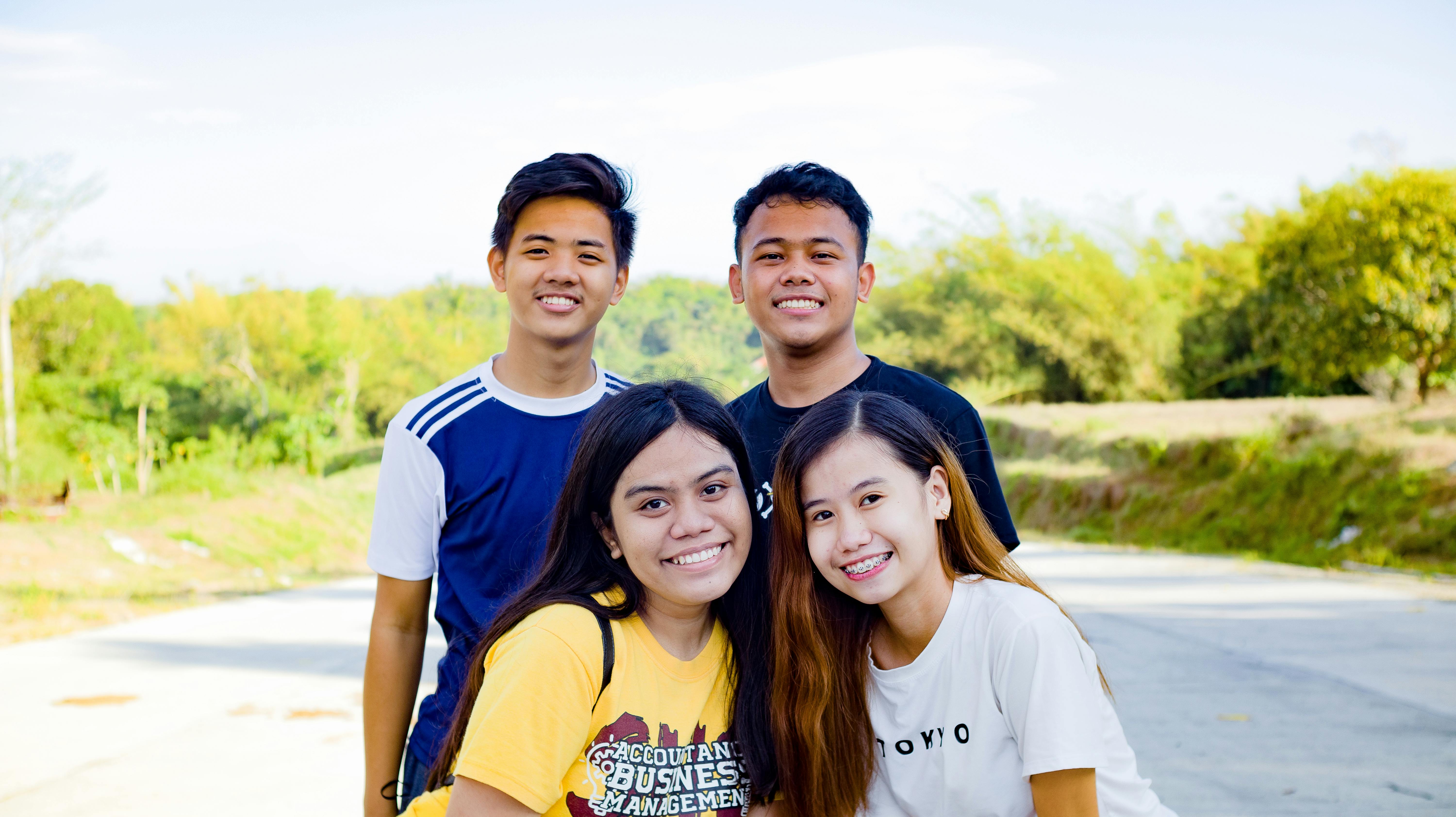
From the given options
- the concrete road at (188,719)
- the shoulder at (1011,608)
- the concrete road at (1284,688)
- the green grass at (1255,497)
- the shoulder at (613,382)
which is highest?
the shoulder at (613,382)

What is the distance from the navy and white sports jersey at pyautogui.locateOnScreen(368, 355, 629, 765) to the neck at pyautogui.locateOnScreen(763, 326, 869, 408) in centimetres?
44

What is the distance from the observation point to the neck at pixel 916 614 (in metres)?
1.92

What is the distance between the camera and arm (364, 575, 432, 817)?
217 centimetres

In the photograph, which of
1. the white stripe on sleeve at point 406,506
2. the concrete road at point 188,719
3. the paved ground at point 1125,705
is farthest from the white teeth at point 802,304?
the concrete road at point 188,719

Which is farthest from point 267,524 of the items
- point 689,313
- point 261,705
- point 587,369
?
point 689,313

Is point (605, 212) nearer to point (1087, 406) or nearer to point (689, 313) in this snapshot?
point (1087, 406)

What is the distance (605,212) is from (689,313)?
28.4m

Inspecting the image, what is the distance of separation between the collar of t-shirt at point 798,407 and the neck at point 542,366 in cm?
42

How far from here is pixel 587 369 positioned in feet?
7.81

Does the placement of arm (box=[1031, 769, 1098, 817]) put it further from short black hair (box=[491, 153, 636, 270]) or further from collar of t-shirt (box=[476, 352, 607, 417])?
short black hair (box=[491, 153, 636, 270])

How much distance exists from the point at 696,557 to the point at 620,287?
2.82 ft

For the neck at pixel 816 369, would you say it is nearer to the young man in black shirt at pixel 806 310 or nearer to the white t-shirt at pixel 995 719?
the young man in black shirt at pixel 806 310

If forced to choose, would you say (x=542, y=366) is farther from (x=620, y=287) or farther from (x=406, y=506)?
(x=406, y=506)

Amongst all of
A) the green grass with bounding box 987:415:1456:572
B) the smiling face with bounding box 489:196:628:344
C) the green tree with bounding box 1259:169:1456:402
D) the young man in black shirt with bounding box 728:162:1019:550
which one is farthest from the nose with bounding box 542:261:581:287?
the green tree with bounding box 1259:169:1456:402
